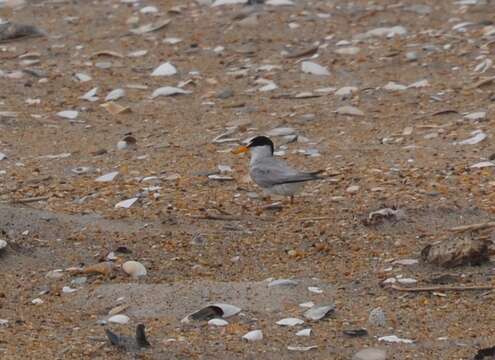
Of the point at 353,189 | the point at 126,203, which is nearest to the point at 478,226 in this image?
the point at 353,189

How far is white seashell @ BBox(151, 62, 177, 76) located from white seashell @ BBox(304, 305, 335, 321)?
467cm

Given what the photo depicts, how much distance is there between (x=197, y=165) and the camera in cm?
764

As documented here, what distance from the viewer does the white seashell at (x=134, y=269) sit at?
5938 millimetres

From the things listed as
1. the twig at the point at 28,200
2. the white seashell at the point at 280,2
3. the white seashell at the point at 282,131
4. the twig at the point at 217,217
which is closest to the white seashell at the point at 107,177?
the twig at the point at 28,200

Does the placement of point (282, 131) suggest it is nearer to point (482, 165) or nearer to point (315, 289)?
point (482, 165)

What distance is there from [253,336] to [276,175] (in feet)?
6.12

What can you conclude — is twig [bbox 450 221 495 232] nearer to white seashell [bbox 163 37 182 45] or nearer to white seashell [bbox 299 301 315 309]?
white seashell [bbox 299 301 315 309]

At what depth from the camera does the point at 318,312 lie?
5371 mm

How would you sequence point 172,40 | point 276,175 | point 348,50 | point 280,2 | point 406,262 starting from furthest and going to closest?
point 280,2 → point 172,40 → point 348,50 → point 276,175 → point 406,262

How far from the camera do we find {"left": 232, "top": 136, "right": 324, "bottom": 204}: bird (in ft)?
22.5

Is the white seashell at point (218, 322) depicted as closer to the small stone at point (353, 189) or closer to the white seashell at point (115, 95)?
the small stone at point (353, 189)

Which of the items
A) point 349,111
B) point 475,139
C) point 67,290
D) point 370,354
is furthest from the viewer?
point 349,111

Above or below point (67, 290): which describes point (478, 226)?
below

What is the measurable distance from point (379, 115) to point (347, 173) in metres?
1.34
